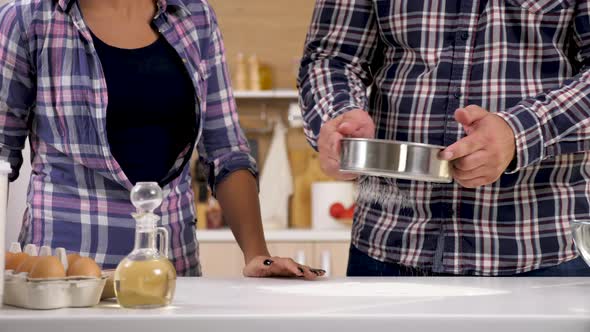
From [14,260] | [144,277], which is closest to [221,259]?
[14,260]

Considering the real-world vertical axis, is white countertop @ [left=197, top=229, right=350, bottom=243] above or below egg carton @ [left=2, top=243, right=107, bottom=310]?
below

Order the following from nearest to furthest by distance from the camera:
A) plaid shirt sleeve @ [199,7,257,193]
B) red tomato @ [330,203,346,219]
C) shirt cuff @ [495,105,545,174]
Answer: shirt cuff @ [495,105,545,174], plaid shirt sleeve @ [199,7,257,193], red tomato @ [330,203,346,219]

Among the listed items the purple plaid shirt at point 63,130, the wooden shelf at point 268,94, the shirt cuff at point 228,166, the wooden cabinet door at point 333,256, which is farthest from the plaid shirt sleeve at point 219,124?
the wooden shelf at point 268,94

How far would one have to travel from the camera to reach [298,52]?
4254mm

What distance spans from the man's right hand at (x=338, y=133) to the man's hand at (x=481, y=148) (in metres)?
0.17

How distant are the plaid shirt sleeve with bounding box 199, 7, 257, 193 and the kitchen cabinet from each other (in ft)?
6.18

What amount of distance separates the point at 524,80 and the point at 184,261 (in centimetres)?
71

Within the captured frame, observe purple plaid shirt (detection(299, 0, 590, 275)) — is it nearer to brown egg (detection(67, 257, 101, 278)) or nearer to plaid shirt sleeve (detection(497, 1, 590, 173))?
plaid shirt sleeve (detection(497, 1, 590, 173))

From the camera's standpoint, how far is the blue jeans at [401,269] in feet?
5.19

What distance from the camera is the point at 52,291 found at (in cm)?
101

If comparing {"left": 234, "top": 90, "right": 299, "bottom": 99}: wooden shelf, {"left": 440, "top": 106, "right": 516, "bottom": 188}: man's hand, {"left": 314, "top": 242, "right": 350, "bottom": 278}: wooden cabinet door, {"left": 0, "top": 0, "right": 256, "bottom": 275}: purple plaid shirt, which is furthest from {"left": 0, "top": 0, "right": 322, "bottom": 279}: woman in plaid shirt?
{"left": 234, "top": 90, "right": 299, "bottom": 99}: wooden shelf

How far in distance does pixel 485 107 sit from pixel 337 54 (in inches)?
12.2

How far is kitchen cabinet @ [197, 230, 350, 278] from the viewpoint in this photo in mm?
3709

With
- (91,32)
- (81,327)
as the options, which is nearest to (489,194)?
(91,32)
